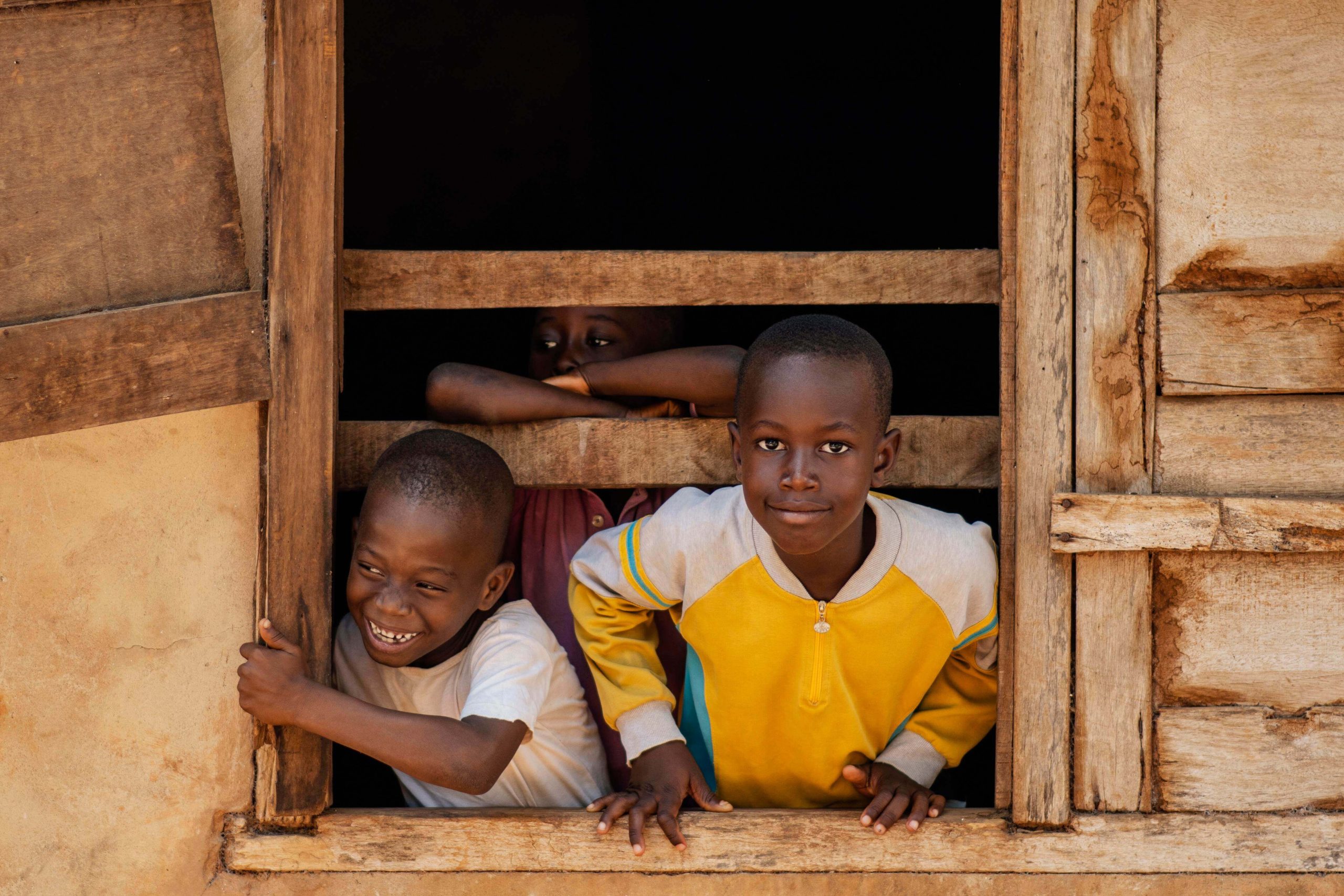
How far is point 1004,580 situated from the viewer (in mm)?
1814

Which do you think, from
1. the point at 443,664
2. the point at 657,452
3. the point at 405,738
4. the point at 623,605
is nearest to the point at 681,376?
the point at 657,452

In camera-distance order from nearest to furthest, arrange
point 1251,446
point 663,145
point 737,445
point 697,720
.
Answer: point 1251,446, point 737,445, point 697,720, point 663,145

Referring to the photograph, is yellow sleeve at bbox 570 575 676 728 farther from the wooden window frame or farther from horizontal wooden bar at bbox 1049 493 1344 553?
horizontal wooden bar at bbox 1049 493 1344 553

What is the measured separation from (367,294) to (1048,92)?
3.83 feet

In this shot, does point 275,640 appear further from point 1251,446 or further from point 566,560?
point 1251,446

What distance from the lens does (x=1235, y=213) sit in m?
1.76

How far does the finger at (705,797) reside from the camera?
182 centimetres

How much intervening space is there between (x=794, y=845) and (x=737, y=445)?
2.11 feet

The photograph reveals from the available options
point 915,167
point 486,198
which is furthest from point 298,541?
point 915,167

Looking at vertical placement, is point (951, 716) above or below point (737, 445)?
below

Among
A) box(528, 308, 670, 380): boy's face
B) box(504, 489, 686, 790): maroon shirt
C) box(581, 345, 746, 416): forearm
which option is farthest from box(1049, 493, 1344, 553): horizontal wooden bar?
box(528, 308, 670, 380): boy's face

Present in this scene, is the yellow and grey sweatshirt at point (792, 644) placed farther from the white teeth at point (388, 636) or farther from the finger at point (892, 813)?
the white teeth at point (388, 636)

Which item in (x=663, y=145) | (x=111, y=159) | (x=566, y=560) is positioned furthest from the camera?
(x=663, y=145)

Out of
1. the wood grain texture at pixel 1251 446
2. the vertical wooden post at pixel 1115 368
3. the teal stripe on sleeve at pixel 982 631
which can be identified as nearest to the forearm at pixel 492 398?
the teal stripe on sleeve at pixel 982 631
